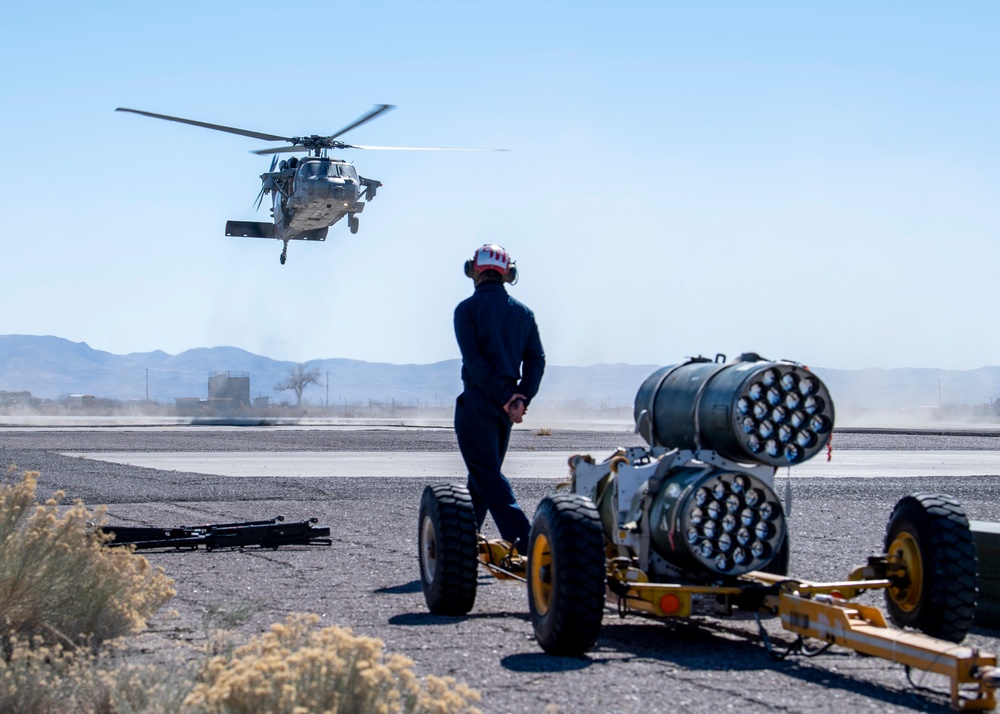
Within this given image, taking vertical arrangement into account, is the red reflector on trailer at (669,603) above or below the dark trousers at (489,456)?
below

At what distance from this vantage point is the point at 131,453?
102 ft

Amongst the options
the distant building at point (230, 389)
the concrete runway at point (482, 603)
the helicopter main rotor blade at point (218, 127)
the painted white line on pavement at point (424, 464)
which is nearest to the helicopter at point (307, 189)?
the helicopter main rotor blade at point (218, 127)

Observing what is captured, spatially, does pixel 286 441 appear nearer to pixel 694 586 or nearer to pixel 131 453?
pixel 131 453

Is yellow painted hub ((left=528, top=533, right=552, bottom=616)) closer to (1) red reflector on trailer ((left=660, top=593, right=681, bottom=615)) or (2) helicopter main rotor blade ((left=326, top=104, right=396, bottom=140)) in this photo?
(1) red reflector on trailer ((left=660, top=593, right=681, bottom=615))

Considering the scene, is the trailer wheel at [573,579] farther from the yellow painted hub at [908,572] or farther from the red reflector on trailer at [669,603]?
the yellow painted hub at [908,572]

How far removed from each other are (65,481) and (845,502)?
12.1 m

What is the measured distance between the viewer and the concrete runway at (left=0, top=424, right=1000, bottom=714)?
217 inches

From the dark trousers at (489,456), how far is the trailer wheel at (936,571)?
2.52 metres

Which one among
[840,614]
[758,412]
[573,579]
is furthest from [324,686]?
[758,412]

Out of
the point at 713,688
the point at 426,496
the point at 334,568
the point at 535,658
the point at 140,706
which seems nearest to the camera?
the point at 140,706

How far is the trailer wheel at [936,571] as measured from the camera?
247 inches

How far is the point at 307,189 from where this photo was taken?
139ft

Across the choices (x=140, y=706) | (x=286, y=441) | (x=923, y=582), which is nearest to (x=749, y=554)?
(x=923, y=582)

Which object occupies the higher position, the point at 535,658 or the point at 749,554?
the point at 749,554
